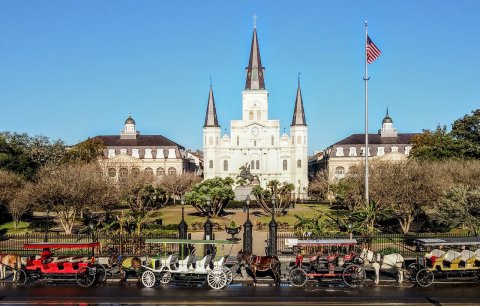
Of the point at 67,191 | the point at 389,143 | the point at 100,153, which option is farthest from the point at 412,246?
the point at 389,143

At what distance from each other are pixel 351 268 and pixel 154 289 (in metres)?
7.64

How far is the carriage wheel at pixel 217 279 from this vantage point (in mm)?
18953

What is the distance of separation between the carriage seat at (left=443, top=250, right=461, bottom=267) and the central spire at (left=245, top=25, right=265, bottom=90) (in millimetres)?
90953

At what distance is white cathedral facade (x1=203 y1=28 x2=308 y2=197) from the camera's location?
343ft

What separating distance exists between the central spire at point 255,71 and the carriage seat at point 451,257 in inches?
3581

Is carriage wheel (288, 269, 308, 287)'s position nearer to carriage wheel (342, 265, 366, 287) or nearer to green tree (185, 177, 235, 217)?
carriage wheel (342, 265, 366, 287)

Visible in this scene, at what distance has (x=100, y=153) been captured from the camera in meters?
89.7

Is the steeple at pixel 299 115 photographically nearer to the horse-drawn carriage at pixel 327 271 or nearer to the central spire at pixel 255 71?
the central spire at pixel 255 71

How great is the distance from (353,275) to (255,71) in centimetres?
9293

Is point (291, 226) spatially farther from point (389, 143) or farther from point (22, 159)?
point (389, 143)

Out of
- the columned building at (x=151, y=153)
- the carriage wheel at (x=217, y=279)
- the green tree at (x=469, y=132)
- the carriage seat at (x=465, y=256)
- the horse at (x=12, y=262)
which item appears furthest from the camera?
the columned building at (x=151, y=153)

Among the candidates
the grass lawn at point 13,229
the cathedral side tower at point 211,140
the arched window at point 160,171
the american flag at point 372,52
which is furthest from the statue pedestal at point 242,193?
the american flag at point 372,52

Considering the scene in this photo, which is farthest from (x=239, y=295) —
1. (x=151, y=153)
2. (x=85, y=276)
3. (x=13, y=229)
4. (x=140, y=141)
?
(x=140, y=141)

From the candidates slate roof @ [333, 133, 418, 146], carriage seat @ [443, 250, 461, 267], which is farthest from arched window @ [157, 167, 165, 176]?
carriage seat @ [443, 250, 461, 267]
